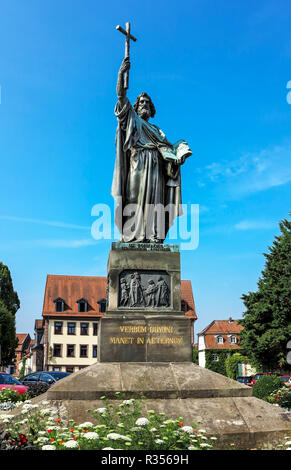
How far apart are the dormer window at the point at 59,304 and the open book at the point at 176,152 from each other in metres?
43.9

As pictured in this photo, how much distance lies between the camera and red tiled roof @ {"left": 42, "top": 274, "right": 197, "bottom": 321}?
167 feet

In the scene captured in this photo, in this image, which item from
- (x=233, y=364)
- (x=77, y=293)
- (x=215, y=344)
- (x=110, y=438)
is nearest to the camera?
(x=110, y=438)

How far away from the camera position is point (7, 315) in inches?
1539

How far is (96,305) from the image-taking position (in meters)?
51.9

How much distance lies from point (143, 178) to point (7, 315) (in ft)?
110

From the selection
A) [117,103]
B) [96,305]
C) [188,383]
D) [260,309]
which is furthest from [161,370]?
[96,305]

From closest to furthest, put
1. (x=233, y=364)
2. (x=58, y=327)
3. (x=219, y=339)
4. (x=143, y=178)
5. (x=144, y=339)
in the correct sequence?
(x=144, y=339), (x=143, y=178), (x=233, y=364), (x=58, y=327), (x=219, y=339)

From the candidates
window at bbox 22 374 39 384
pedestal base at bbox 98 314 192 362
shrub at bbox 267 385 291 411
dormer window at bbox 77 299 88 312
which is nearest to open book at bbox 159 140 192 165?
pedestal base at bbox 98 314 192 362

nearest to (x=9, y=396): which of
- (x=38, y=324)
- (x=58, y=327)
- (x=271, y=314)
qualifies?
(x=271, y=314)

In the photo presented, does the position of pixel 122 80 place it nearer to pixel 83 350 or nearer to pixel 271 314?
pixel 271 314

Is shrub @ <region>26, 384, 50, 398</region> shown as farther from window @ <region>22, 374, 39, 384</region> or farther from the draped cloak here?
window @ <region>22, 374, 39, 384</region>
